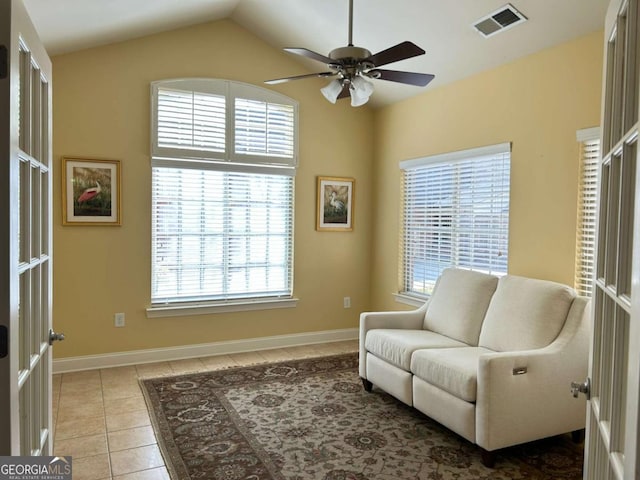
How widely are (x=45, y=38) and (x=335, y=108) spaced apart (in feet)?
9.33

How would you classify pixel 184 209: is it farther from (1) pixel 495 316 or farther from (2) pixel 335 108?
(1) pixel 495 316

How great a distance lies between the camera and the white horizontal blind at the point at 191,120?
449 centimetres

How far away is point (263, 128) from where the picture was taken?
4.95 meters

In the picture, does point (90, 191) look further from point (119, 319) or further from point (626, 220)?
point (626, 220)

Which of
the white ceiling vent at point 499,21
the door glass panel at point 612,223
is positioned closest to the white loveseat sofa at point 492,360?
the door glass panel at point 612,223

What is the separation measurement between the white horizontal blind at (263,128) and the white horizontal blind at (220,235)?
0.27 m

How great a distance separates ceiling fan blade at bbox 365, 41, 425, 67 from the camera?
8.05ft

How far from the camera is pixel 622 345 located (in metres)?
1.19

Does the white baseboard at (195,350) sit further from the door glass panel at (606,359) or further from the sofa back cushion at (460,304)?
the door glass panel at (606,359)

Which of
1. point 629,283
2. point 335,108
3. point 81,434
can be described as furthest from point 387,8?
point 81,434

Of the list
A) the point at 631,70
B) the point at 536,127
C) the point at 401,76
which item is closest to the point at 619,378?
the point at 631,70

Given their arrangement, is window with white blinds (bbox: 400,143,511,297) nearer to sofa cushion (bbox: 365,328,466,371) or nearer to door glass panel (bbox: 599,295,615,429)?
sofa cushion (bbox: 365,328,466,371)

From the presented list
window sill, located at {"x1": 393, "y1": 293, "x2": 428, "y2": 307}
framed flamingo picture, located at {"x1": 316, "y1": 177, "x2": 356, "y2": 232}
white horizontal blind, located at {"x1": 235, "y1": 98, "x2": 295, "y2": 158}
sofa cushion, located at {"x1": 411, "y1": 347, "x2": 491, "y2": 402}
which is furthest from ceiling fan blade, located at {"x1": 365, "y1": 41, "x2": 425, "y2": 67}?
window sill, located at {"x1": 393, "y1": 293, "x2": 428, "y2": 307}

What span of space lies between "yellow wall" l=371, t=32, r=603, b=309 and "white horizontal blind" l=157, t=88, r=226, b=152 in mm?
2072
